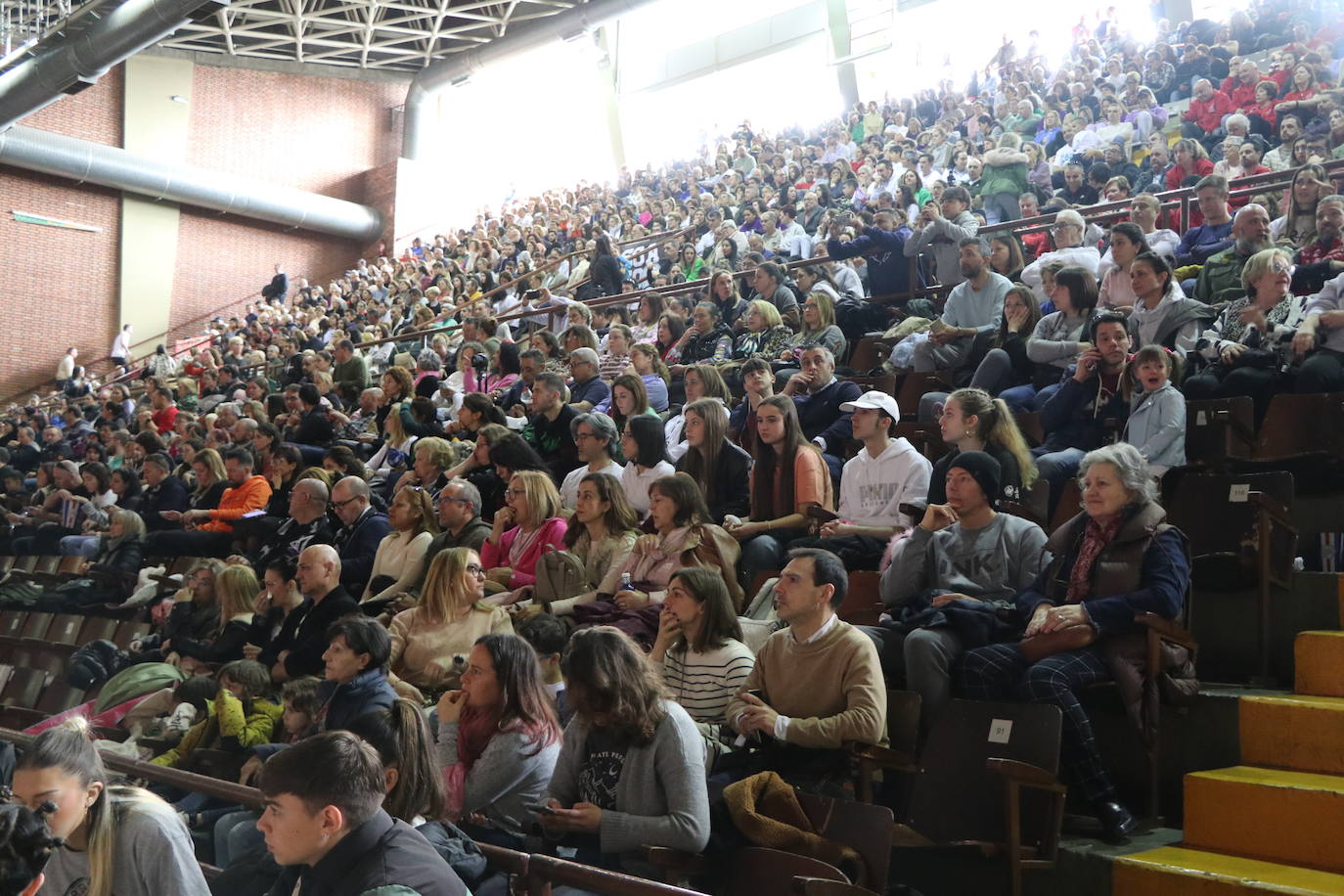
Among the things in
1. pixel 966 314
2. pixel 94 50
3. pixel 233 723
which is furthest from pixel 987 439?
pixel 94 50

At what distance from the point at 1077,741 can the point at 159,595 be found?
6.25m

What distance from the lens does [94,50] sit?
13.8 meters

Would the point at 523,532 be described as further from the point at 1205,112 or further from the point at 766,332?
the point at 1205,112

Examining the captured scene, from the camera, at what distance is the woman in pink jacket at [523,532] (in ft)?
18.0

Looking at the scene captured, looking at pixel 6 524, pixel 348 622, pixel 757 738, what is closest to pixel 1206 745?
pixel 757 738

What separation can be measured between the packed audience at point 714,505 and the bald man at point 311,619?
2cm

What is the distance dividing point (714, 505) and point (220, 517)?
3.98 meters

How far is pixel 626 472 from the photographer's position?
6105 mm

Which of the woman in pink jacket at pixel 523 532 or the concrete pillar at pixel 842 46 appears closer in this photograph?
the woman in pink jacket at pixel 523 532

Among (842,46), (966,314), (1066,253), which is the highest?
(842,46)

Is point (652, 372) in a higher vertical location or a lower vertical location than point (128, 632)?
higher

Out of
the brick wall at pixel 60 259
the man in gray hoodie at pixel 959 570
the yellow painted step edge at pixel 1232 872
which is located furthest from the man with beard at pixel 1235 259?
the brick wall at pixel 60 259

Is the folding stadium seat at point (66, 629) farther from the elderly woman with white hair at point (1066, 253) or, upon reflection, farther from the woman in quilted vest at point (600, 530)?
the elderly woman with white hair at point (1066, 253)

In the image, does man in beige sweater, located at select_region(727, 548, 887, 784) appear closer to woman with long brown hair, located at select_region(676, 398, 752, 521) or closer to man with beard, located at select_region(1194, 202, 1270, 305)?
woman with long brown hair, located at select_region(676, 398, 752, 521)
